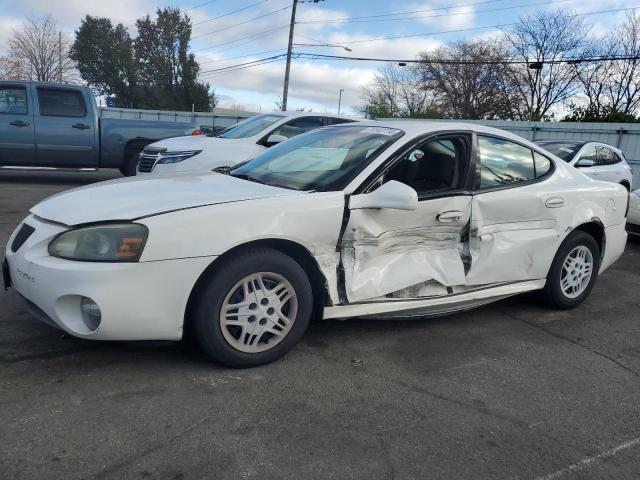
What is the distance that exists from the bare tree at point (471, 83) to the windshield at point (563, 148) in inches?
1351

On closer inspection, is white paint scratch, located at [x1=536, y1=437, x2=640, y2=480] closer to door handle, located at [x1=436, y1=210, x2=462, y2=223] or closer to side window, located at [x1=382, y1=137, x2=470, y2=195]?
door handle, located at [x1=436, y1=210, x2=462, y2=223]

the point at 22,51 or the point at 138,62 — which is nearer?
the point at 22,51

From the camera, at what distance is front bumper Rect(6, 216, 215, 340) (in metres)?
2.90

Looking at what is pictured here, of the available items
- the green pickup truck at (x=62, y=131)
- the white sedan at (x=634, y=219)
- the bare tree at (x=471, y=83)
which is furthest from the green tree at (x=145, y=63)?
the white sedan at (x=634, y=219)

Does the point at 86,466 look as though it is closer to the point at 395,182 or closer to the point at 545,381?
the point at 395,182

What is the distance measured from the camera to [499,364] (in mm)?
3656

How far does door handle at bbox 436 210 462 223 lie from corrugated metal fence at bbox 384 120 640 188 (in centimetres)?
1564

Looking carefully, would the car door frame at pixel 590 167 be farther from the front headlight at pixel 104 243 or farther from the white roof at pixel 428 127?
the front headlight at pixel 104 243

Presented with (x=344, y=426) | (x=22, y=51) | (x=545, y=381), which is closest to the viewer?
(x=344, y=426)

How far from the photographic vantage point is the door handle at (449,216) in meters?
3.95

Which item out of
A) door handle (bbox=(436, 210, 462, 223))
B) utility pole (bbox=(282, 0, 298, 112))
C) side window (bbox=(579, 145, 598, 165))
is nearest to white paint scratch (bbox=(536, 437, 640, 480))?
door handle (bbox=(436, 210, 462, 223))

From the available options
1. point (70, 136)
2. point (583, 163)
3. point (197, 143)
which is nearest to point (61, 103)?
point (70, 136)

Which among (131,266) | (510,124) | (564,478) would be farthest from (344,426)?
(510,124)

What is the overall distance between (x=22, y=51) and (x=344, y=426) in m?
56.8
